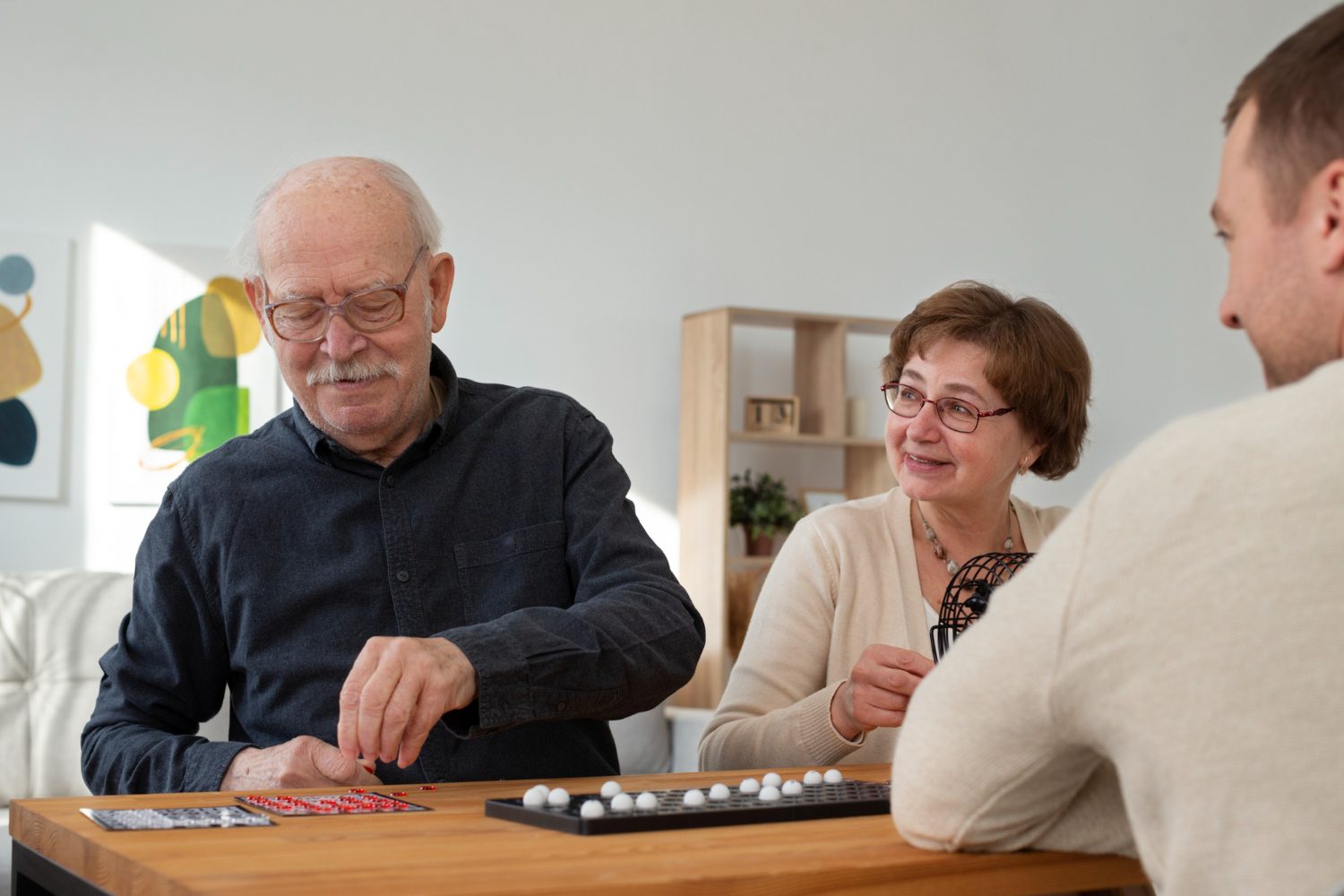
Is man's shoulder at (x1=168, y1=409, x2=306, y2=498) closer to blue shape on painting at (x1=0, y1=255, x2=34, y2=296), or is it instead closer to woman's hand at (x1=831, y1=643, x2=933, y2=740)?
woman's hand at (x1=831, y1=643, x2=933, y2=740)

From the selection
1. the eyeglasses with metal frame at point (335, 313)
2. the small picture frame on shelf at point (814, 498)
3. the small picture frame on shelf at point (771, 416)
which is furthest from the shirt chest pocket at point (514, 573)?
the small picture frame on shelf at point (814, 498)

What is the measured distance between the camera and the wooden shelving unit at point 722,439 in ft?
16.5

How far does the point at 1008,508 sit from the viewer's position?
8.11 ft

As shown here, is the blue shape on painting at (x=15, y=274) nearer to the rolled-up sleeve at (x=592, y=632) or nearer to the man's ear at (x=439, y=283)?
the man's ear at (x=439, y=283)

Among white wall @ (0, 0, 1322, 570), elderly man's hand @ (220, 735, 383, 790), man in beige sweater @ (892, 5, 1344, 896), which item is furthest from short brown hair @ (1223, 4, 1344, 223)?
white wall @ (0, 0, 1322, 570)

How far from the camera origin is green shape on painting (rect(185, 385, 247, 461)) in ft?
15.1

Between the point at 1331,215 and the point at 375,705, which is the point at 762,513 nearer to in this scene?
the point at 375,705

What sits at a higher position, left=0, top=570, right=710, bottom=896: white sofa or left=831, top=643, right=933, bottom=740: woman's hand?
left=831, top=643, right=933, bottom=740: woman's hand

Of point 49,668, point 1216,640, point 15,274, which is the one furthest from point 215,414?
point 1216,640

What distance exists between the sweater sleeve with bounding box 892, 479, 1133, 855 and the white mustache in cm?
104

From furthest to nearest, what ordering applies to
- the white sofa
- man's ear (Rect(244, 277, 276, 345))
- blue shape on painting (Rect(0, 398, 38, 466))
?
blue shape on painting (Rect(0, 398, 38, 466)) → the white sofa → man's ear (Rect(244, 277, 276, 345))

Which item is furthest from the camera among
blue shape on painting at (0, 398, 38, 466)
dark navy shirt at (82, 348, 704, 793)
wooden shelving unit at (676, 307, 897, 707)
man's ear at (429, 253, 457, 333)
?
wooden shelving unit at (676, 307, 897, 707)

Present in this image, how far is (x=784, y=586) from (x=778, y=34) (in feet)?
12.6

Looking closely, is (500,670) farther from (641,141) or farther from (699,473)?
(641,141)
